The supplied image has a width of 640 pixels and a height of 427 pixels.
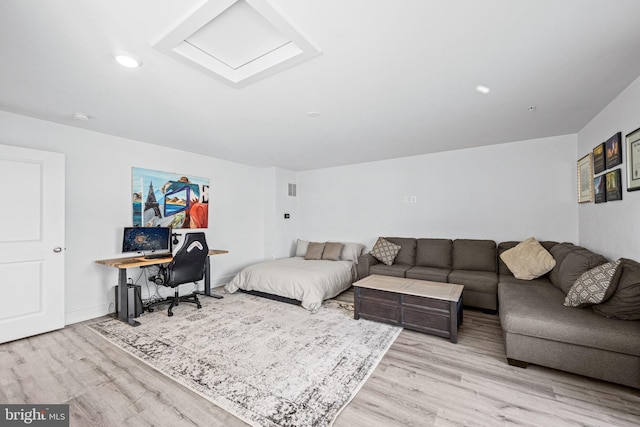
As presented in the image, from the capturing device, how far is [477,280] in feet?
11.9

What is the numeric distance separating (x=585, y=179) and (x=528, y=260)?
4.18 feet

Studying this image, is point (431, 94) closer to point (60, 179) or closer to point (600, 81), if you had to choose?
point (600, 81)

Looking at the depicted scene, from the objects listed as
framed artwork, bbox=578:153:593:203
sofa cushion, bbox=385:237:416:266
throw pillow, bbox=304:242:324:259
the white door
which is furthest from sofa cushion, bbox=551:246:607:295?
the white door

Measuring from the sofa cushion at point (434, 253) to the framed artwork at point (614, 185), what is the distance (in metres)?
2.04

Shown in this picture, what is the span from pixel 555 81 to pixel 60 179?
523 cm

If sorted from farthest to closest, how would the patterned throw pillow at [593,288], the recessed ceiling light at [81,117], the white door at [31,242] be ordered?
1. the recessed ceiling light at [81,117]
2. the white door at [31,242]
3. the patterned throw pillow at [593,288]

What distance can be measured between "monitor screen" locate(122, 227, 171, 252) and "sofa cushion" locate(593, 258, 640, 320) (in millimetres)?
4884

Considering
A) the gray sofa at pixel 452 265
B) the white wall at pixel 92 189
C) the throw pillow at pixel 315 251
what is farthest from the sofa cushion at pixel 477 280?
the white wall at pixel 92 189

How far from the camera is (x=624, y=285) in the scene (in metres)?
2.00

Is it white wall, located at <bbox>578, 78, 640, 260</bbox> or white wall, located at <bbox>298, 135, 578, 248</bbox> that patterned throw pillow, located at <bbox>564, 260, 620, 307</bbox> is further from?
white wall, located at <bbox>298, 135, 578, 248</bbox>

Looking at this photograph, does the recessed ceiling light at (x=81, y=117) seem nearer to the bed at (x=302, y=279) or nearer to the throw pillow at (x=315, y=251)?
the bed at (x=302, y=279)

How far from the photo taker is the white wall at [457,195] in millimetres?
3926

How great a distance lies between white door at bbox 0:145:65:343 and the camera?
2.81 meters

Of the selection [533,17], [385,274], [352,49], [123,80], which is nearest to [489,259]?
[385,274]
